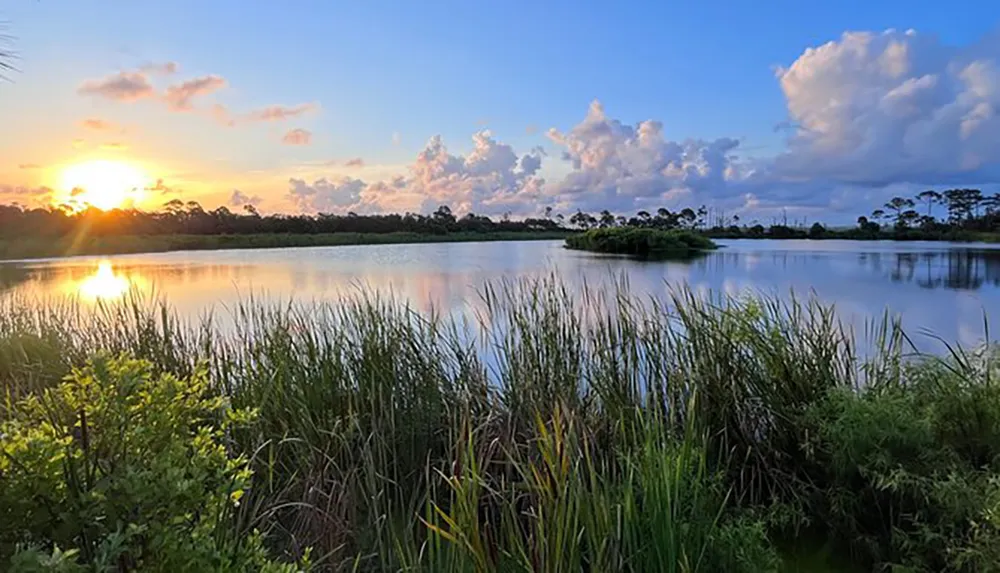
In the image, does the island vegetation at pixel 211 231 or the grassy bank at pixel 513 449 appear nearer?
the grassy bank at pixel 513 449

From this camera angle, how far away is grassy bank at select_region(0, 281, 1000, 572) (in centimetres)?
128

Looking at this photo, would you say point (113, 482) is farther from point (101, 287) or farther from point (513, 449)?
point (101, 287)

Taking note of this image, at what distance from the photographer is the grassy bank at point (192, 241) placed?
31.5 m

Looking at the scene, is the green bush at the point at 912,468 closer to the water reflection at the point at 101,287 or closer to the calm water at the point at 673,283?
the calm water at the point at 673,283

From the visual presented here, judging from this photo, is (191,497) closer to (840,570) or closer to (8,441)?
(8,441)

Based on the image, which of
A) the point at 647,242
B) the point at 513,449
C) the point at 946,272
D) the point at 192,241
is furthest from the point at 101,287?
the point at 192,241

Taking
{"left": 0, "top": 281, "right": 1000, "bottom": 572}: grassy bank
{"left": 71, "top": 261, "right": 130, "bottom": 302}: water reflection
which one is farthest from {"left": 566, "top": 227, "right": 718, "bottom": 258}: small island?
{"left": 0, "top": 281, "right": 1000, "bottom": 572}: grassy bank

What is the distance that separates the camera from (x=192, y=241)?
4347 cm

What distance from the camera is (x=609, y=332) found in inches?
169

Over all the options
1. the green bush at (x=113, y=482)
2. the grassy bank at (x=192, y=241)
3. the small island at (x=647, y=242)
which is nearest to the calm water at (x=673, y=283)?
the green bush at (x=113, y=482)

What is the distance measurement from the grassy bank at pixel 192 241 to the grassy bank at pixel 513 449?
33.1 metres

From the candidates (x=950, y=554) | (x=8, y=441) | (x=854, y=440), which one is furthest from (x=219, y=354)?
(x=950, y=554)

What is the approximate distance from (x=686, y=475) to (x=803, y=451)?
1.52 m

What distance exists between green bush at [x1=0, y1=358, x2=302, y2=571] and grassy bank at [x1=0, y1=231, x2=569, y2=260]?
36.3m
